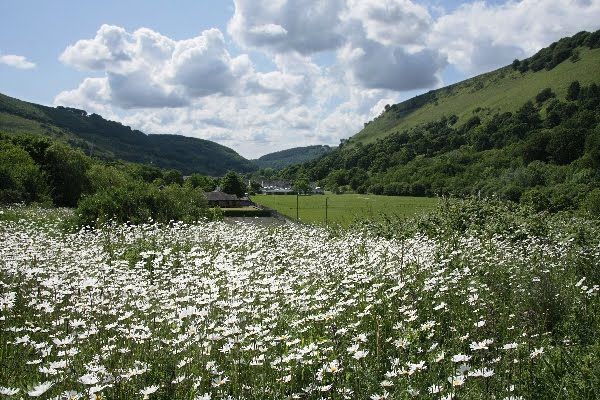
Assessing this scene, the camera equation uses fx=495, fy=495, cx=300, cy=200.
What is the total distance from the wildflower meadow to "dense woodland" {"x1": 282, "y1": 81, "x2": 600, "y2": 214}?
34.1 metres

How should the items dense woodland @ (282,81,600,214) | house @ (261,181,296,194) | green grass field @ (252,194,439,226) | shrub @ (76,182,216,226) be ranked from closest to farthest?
shrub @ (76,182,216,226) < green grass field @ (252,194,439,226) < dense woodland @ (282,81,600,214) < house @ (261,181,296,194)

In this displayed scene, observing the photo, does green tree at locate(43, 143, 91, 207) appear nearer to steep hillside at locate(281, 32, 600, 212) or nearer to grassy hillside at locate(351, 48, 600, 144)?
steep hillside at locate(281, 32, 600, 212)

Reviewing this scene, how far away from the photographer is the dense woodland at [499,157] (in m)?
80.9

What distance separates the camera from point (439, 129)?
548ft

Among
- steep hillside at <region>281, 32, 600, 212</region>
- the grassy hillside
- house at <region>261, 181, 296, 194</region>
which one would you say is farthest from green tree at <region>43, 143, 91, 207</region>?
the grassy hillside

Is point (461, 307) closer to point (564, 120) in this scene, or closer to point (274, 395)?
point (274, 395)

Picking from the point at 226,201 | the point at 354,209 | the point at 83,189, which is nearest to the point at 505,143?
the point at 226,201

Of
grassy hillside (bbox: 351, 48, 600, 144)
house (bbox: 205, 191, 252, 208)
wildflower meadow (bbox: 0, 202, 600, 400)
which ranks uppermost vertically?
grassy hillside (bbox: 351, 48, 600, 144)

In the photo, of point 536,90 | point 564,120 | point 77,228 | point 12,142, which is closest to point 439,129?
point 536,90

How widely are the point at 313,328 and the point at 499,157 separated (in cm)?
11073

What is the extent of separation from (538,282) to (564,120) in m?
122

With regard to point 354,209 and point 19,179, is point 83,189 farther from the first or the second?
point 354,209

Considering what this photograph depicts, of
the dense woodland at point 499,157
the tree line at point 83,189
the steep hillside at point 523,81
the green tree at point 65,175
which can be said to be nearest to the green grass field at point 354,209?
the tree line at point 83,189

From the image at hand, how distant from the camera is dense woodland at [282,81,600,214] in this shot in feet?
266
